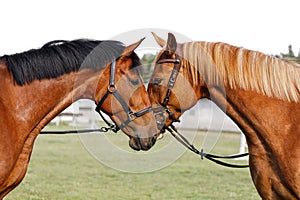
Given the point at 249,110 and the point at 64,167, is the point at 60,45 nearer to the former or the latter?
the point at 249,110

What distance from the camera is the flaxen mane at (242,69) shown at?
518 cm

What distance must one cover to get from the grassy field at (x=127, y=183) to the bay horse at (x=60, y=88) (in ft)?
14.0

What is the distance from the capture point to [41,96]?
5145 mm

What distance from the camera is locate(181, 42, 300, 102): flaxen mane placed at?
17.0 feet

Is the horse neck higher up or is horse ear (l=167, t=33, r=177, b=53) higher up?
horse ear (l=167, t=33, r=177, b=53)

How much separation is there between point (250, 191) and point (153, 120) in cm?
601

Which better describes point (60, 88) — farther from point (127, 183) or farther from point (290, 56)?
point (127, 183)

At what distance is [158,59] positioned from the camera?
5602 mm

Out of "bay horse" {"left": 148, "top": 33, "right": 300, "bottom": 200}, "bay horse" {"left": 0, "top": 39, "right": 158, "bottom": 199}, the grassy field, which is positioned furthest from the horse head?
the grassy field

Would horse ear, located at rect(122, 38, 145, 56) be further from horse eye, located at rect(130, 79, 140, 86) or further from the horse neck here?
the horse neck

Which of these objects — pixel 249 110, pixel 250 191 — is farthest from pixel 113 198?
pixel 249 110

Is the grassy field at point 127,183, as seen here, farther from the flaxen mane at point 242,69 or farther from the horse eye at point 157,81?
the flaxen mane at point 242,69

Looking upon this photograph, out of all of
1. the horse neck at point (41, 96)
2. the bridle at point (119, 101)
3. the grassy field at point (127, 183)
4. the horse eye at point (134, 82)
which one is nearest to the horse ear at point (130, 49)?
the bridle at point (119, 101)

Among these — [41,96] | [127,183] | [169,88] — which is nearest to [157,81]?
[169,88]
